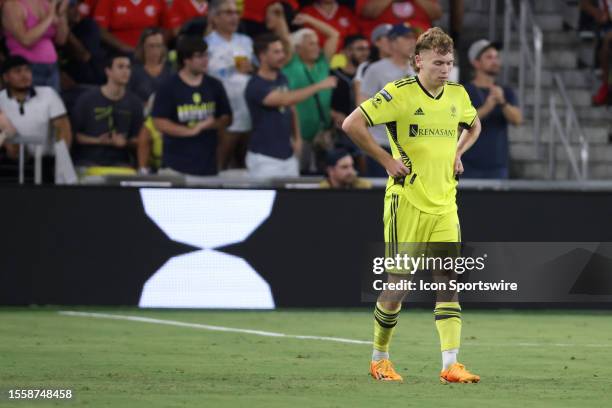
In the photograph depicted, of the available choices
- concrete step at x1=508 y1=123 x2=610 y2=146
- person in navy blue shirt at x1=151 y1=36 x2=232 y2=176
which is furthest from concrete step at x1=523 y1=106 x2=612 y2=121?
person in navy blue shirt at x1=151 y1=36 x2=232 y2=176

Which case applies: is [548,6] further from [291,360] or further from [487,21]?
[291,360]

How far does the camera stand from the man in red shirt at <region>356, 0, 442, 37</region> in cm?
1825

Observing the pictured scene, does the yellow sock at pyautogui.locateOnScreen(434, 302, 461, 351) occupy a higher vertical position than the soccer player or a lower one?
lower

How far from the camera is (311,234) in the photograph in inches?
571

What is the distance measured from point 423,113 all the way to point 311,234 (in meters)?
5.59

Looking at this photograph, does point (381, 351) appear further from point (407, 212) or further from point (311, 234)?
point (311, 234)

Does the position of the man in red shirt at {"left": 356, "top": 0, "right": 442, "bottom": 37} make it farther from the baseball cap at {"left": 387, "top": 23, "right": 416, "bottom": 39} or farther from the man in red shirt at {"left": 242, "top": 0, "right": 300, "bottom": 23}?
the baseball cap at {"left": 387, "top": 23, "right": 416, "bottom": 39}

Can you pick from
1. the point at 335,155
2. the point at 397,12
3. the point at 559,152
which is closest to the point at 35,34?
the point at 335,155

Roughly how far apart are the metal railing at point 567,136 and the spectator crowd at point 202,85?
68.1 inches

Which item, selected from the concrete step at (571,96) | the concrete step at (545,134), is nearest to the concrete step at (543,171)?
the concrete step at (545,134)

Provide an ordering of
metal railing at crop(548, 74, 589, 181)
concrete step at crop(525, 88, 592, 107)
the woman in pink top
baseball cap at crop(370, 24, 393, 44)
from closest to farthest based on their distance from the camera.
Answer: the woman in pink top
baseball cap at crop(370, 24, 393, 44)
metal railing at crop(548, 74, 589, 181)
concrete step at crop(525, 88, 592, 107)

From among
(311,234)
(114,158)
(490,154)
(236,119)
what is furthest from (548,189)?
(114,158)

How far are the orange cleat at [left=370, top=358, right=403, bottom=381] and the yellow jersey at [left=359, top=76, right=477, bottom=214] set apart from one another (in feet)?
3.39

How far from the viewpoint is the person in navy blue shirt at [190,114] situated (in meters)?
15.4
